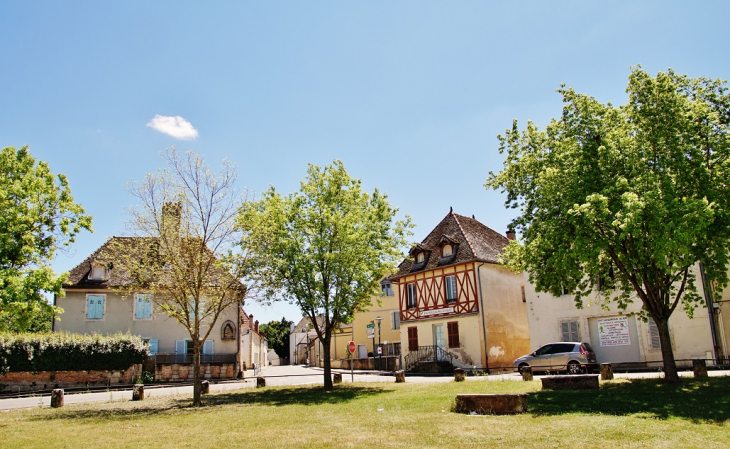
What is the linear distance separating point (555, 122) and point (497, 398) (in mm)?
9433

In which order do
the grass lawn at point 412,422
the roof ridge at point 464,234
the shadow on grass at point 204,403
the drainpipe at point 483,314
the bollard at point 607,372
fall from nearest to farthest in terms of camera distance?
the grass lawn at point 412,422, the shadow on grass at point 204,403, the bollard at point 607,372, the drainpipe at point 483,314, the roof ridge at point 464,234

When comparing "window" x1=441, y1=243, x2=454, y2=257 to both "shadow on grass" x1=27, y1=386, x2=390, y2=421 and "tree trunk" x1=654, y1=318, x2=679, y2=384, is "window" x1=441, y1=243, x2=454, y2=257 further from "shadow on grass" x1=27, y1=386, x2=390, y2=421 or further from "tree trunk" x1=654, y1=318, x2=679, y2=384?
"tree trunk" x1=654, y1=318, x2=679, y2=384

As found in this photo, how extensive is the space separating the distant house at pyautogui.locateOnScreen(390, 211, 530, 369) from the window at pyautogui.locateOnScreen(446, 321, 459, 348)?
6cm

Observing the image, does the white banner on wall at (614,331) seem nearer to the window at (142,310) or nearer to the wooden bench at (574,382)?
the wooden bench at (574,382)

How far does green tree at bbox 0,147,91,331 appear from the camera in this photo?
522 inches

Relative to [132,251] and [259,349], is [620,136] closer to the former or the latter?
[132,251]

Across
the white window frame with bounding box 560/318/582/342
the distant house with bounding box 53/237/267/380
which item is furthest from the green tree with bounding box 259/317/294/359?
the white window frame with bounding box 560/318/582/342

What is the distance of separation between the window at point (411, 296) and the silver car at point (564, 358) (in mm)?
11876

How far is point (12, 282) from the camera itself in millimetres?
12922

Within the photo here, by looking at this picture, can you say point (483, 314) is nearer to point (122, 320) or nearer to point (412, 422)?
point (412, 422)

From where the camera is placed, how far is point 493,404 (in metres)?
10.9

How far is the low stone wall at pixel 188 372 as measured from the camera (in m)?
31.4

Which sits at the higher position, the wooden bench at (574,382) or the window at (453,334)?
the window at (453,334)

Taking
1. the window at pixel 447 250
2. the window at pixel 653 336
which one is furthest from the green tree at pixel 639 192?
the window at pixel 447 250
